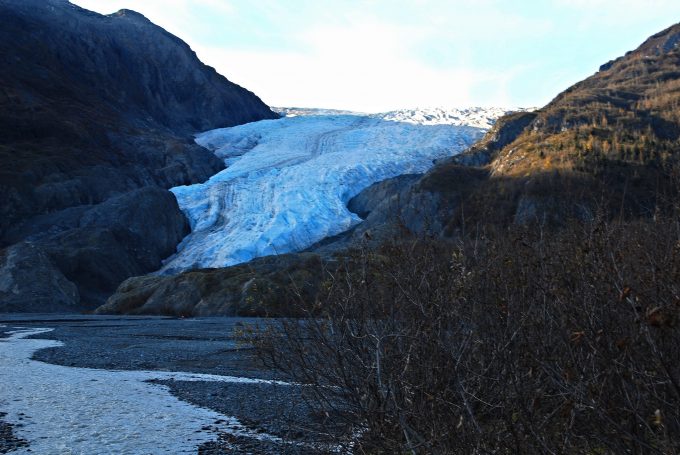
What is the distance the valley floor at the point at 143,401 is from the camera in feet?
15.6

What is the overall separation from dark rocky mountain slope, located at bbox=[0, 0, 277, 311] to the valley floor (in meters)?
Answer: 17.1

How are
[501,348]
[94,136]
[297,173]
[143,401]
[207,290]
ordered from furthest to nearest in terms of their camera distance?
[94,136] → [297,173] → [207,290] → [143,401] → [501,348]

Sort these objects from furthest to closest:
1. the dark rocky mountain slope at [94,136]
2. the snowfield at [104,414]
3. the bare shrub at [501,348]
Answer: the dark rocky mountain slope at [94,136], the snowfield at [104,414], the bare shrub at [501,348]

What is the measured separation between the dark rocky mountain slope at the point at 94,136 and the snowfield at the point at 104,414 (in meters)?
19.2

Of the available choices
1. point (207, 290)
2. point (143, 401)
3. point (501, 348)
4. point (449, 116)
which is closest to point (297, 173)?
point (207, 290)

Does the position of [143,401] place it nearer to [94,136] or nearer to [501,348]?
[501,348]

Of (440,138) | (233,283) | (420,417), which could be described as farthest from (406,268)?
(440,138)

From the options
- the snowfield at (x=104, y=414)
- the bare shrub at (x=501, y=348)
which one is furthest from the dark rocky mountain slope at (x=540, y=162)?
the bare shrub at (x=501, y=348)

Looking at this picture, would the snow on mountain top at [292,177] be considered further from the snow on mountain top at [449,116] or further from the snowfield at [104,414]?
the snowfield at [104,414]

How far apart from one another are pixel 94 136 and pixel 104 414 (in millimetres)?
47173

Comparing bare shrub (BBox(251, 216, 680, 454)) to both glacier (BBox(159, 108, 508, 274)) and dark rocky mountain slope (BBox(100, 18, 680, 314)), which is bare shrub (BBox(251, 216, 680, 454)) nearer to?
dark rocky mountain slope (BBox(100, 18, 680, 314))

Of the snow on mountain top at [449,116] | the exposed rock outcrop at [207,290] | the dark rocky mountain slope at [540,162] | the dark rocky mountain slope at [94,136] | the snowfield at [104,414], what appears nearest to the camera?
the snowfield at [104,414]

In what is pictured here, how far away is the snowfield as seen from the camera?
471 centimetres

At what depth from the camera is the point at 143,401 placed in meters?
6.45
